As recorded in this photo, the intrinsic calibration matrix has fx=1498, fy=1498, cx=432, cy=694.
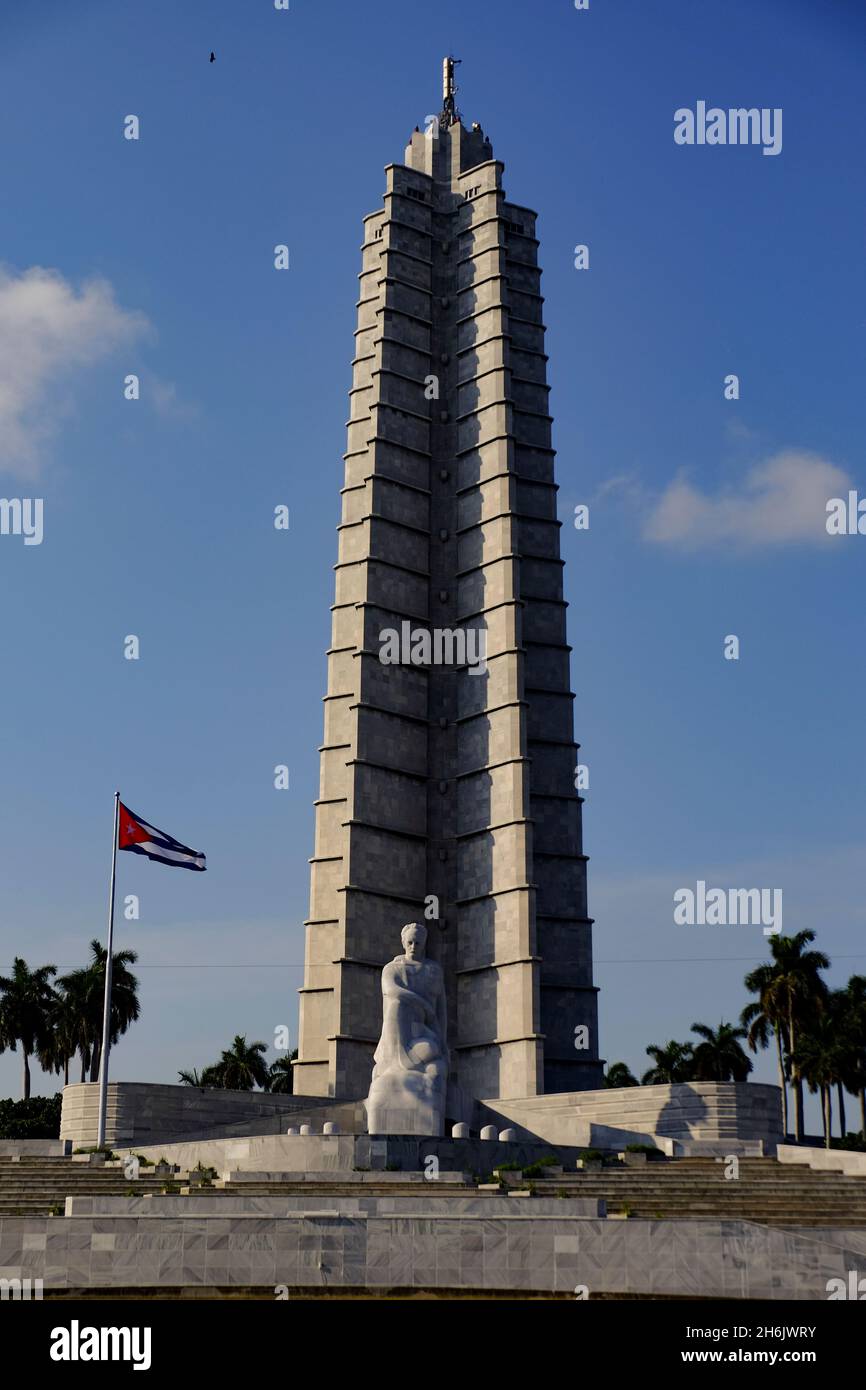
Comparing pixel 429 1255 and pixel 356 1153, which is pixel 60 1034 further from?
pixel 429 1255

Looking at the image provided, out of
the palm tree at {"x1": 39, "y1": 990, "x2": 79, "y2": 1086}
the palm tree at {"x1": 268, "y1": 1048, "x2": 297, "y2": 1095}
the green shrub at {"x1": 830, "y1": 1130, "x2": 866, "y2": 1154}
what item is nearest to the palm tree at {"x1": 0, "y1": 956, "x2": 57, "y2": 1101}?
the palm tree at {"x1": 39, "y1": 990, "x2": 79, "y2": 1086}

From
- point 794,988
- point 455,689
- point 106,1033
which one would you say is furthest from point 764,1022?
point 106,1033

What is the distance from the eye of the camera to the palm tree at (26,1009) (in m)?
62.3

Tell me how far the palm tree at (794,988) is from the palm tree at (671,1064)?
13289 millimetres

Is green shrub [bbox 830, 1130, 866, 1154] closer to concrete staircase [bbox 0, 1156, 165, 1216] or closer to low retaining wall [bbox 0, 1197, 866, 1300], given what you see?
concrete staircase [bbox 0, 1156, 165, 1216]

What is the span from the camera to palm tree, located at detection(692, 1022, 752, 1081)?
2923 inches

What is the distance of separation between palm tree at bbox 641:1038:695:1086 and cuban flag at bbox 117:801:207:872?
43999mm

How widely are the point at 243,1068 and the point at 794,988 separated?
1159 inches

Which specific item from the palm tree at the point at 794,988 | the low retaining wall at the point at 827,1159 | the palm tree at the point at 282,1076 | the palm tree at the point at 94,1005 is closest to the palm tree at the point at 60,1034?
the palm tree at the point at 94,1005

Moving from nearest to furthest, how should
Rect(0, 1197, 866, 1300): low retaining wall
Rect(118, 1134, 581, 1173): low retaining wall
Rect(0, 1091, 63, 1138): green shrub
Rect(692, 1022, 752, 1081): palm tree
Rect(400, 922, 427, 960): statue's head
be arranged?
Rect(0, 1197, 866, 1300): low retaining wall
Rect(118, 1134, 581, 1173): low retaining wall
Rect(400, 922, 427, 960): statue's head
Rect(0, 1091, 63, 1138): green shrub
Rect(692, 1022, 752, 1081): palm tree

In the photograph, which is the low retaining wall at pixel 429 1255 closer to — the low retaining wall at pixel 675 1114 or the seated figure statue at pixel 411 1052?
the seated figure statue at pixel 411 1052

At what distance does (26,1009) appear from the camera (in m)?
62.4

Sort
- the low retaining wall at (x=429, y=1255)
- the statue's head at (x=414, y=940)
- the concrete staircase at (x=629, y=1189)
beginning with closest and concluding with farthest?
the low retaining wall at (x=429, y=1255), the concrete staircase at (x=629, y=1189), the statue's head at (x=414, y=940)
